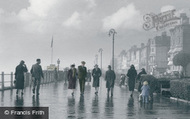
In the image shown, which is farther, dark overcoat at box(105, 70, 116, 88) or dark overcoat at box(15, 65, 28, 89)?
dark overcoat at box(105, 70, 116, 88)

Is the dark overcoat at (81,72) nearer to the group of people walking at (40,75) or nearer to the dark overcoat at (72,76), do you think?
the group of people walking at (40,75)

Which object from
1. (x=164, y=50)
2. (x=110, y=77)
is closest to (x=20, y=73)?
(x=110, y=77)

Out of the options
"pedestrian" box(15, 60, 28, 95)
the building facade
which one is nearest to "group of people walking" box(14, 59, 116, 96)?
"pedestrian" box(15, 60, 28, 95)

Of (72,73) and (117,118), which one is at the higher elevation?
(72,73)

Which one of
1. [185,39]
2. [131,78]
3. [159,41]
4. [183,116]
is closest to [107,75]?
[131,78]

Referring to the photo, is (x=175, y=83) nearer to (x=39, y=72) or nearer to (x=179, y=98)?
(x=179, y=98)

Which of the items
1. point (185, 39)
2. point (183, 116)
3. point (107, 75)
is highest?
point (185, 39)

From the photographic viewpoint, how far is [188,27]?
9138 cm

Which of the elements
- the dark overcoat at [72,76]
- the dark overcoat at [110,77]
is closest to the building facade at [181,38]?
the dark overcoat at [110,77]

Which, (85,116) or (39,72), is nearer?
(85,116)

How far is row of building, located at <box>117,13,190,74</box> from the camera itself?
295 ft

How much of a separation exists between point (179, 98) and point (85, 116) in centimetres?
816

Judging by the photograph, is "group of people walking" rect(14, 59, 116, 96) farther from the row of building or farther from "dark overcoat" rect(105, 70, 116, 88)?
the row of building

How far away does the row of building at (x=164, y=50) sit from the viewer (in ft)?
295
